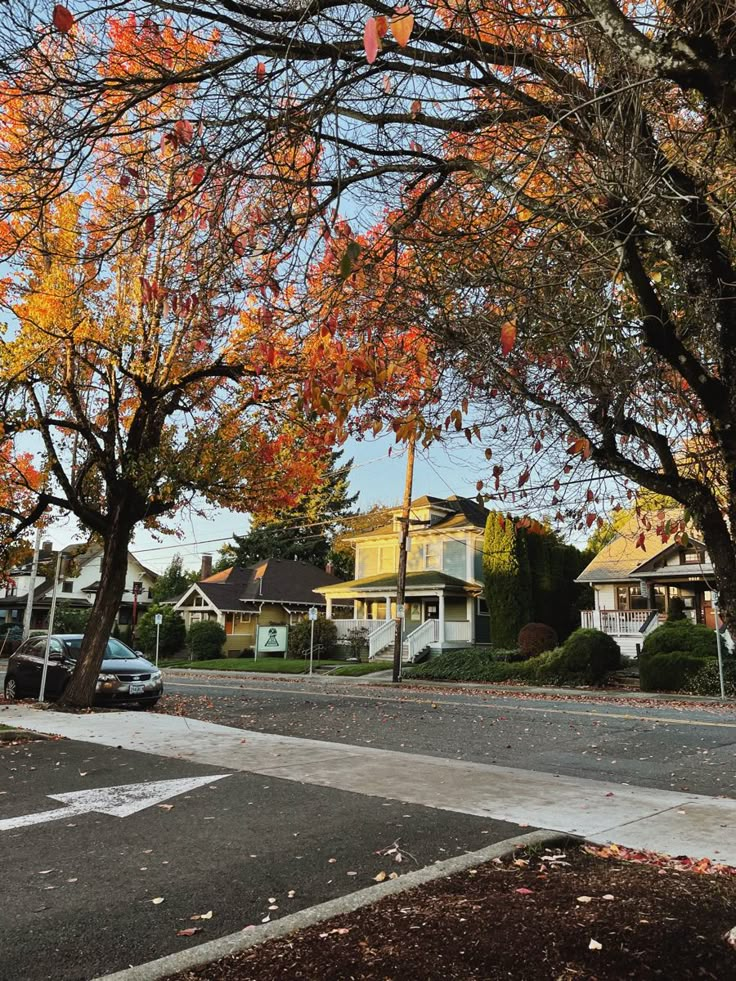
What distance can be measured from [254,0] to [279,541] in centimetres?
6026

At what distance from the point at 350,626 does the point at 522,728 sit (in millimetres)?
26839

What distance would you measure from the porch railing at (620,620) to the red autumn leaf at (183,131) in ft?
93.6

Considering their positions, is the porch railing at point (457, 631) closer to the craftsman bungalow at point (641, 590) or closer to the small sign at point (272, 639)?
the craftsman bungalow at point (641, 590)

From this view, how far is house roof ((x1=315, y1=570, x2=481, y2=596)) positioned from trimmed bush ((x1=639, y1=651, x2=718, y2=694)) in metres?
14.4

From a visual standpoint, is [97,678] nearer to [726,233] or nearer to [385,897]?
[385,897]

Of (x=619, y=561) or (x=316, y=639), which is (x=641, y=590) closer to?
(x=619, y=561)

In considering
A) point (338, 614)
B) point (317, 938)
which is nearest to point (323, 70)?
point (317, 938)

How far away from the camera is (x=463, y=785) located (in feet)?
26.0

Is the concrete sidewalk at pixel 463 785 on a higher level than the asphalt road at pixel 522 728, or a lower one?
higher

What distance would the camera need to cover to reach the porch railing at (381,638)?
36844 millimetres

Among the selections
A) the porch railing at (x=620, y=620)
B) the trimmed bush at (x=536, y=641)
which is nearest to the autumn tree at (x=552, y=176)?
the trimmed bush at (x=536, y=641)

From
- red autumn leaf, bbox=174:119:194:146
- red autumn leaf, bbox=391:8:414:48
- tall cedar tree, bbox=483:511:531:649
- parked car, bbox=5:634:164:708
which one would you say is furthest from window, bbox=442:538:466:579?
red autumn leaf, bbox=391:8:414:48

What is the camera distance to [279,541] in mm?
64312

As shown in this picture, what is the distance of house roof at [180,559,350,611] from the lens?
4716cm
